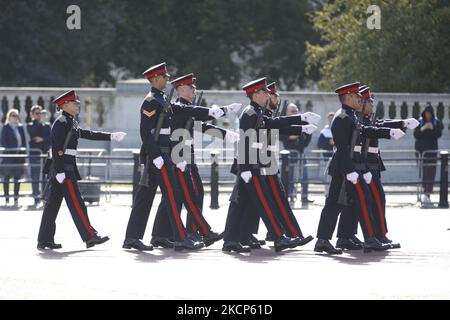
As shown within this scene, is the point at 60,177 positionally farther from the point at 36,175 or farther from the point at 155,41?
the point at 155,41

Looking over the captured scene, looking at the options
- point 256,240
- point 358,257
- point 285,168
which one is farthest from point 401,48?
point 358,257

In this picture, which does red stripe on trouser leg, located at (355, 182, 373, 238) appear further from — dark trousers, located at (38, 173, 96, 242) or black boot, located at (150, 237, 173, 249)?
dark trousers, located at (38, 173, 96, 242)

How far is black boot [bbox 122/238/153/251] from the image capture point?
50.9ft

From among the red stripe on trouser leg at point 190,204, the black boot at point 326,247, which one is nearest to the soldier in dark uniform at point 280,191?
the black boot at point 326,247

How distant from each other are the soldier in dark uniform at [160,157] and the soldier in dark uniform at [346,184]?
1336 millimetres

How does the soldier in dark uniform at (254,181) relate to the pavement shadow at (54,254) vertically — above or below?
above

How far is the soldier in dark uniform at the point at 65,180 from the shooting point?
1562 cm

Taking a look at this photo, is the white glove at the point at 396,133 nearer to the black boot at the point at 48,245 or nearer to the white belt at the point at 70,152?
the white belt at the point at 70,152

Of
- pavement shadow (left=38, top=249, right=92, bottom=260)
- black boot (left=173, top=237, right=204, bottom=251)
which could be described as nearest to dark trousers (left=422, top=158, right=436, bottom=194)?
black boot (left=173, top=237, right=204, bottom=251)

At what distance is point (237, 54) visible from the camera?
168 ft

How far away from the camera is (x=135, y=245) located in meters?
15.6

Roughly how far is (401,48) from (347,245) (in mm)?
18162

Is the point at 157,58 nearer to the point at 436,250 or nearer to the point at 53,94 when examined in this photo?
the point at 53,94

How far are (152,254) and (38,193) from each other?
8387 mm
